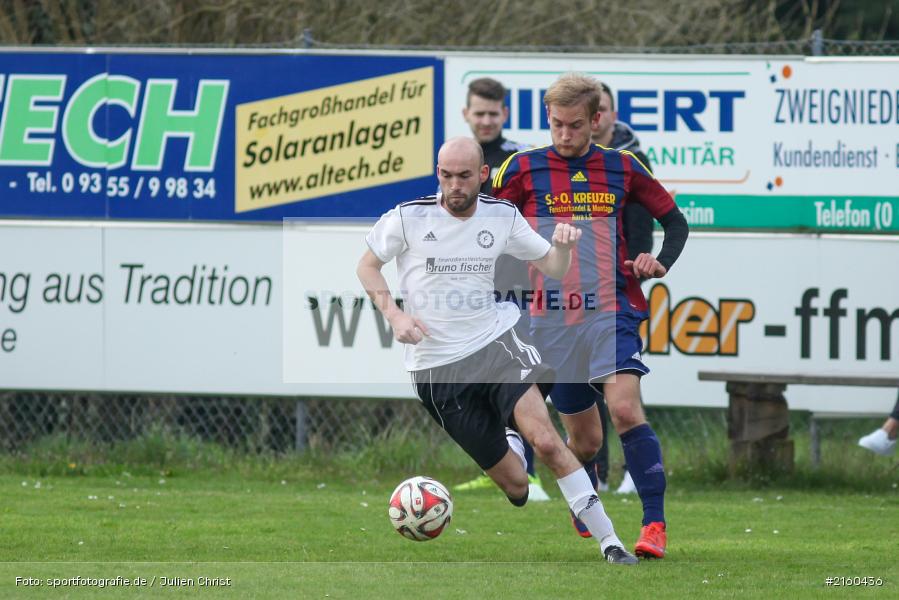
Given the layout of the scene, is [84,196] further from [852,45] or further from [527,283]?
[852,45]

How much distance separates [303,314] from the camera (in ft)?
37.3

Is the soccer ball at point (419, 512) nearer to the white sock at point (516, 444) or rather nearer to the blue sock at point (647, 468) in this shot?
the white sock at point (516, 444)

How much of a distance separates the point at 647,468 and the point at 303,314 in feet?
15.2

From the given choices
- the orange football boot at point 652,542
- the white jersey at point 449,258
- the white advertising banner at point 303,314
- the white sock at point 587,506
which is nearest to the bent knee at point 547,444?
the white sock at point 587,506

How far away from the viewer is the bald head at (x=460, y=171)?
→ 688 centimetres

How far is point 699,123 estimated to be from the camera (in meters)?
11.1

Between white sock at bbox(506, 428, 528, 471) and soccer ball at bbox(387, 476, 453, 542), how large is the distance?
55cm

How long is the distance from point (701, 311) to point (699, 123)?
1.42 meters

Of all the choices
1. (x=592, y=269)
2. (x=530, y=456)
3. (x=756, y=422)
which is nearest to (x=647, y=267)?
(x=592, y=269)

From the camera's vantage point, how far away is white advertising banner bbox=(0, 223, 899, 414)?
35.8 feet

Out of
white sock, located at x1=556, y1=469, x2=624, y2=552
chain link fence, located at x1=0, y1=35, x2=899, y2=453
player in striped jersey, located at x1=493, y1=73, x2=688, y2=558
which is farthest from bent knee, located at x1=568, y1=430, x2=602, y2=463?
chain link fence, located at x1=0, y1=35, x2=899, y2=453

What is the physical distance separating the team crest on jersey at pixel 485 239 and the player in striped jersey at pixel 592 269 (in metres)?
0.52

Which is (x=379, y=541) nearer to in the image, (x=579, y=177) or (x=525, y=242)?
(x=525, y=242)

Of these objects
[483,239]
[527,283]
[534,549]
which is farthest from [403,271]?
[534,549]
